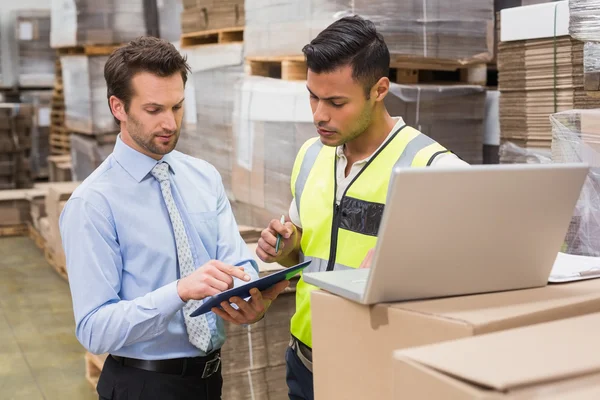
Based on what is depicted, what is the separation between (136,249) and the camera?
7.68 ft

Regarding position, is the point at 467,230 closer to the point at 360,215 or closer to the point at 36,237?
the point at 360,215

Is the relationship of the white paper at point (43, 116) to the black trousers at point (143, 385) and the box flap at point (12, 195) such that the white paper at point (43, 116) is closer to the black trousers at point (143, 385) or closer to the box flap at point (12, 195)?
the box flap at point (12, 195)

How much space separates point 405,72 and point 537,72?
3.54 feet

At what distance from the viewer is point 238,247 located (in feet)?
8.55

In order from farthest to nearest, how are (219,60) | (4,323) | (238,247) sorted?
(4,323) → (219,60) → (238,247)

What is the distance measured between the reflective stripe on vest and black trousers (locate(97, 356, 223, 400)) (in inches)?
15.2

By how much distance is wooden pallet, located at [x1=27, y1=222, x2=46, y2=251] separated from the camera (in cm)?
930

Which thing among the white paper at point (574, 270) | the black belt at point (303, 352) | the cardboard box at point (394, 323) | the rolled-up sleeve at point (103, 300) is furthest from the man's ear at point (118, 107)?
the white paper at point (574, 270)

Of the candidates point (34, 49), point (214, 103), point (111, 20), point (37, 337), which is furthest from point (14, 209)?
point (214, 103)

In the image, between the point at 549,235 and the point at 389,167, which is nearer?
the point at 549,235

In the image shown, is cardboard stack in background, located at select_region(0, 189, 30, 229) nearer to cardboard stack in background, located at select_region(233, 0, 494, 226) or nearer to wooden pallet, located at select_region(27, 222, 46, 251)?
wooden pallet, located at select_region(27, 222, 46, 251)

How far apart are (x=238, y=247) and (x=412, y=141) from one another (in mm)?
695

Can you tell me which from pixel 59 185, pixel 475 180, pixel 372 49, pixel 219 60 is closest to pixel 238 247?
pixel 372 49

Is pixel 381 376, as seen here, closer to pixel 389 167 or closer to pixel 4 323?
pixel 389 167
